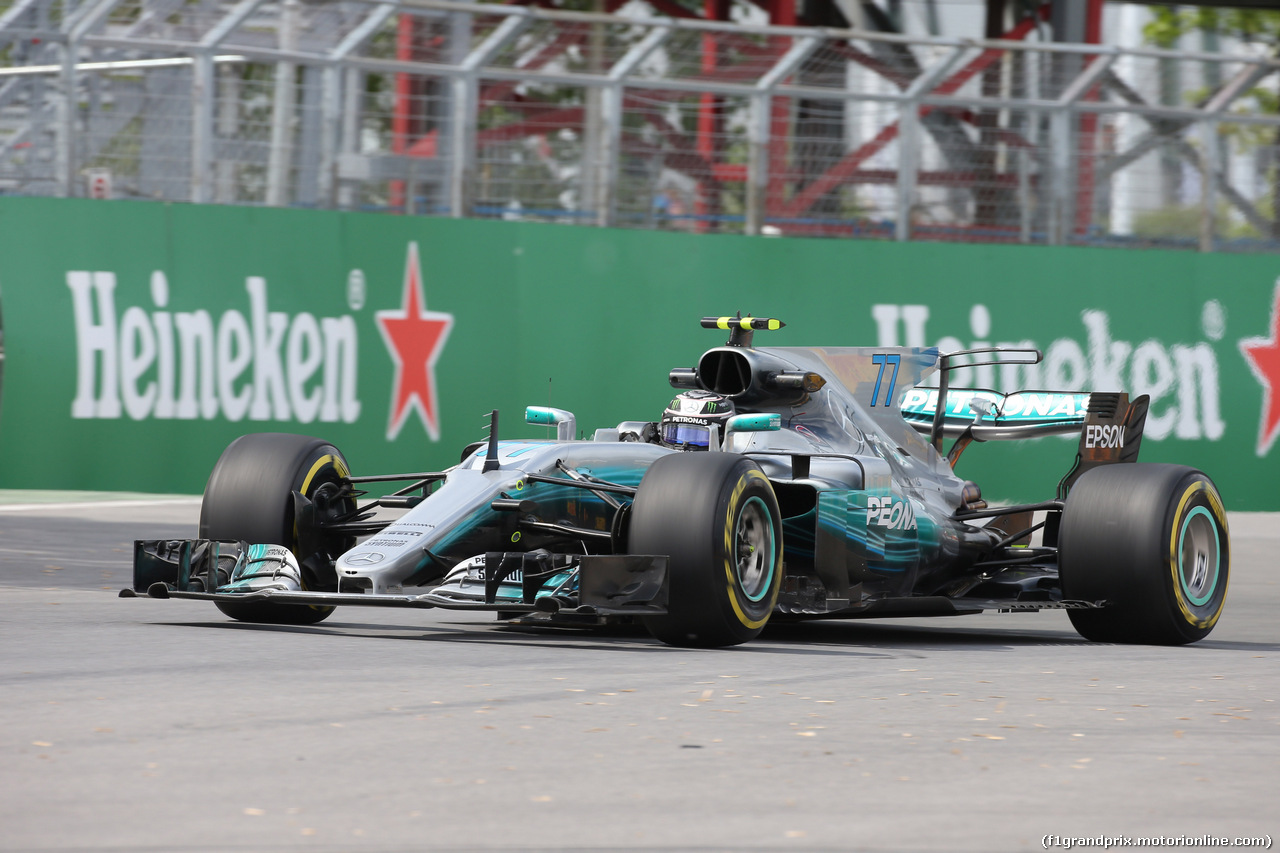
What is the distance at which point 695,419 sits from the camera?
30.4ft

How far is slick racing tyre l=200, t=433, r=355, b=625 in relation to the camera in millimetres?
8609

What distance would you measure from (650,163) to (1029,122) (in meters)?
3.45

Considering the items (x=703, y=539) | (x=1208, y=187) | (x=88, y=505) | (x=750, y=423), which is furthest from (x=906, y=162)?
(x=703, y=539)

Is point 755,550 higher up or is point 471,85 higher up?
point 471,85

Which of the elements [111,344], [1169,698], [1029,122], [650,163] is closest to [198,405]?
[111,344]

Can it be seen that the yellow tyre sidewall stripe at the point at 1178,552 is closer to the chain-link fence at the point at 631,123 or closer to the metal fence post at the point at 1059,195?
the chain-link fence at the point at 631,123

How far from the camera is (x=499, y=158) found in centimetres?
1638

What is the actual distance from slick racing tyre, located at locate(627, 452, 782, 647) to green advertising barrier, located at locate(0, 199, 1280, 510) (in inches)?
310

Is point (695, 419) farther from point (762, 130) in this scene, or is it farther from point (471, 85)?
point (762, 130)

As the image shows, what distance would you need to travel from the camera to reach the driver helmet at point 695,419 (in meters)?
9.21

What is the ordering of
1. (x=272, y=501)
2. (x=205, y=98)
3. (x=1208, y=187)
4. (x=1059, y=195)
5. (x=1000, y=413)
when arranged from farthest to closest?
(x=1208, y=187), (x=1059, y=195), (x=205, y=98), (x=1000, y=413), (x=272, y=501)

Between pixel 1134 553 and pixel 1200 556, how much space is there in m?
0.62

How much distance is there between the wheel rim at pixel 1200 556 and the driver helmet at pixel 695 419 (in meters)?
2.26

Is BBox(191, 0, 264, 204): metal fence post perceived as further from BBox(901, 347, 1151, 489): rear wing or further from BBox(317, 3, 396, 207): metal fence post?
BBox(901, 347, 1151, 489): rear wing
